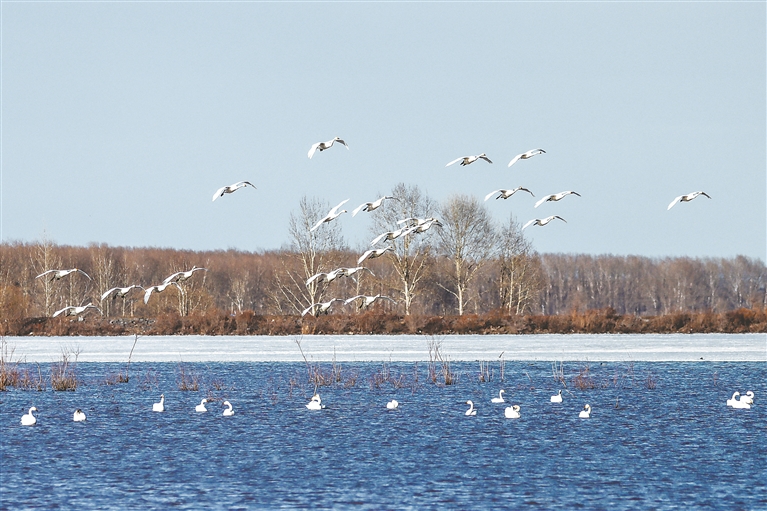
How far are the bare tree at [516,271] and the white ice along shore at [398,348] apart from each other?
97.5ft

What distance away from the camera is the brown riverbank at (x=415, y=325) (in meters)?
46.0

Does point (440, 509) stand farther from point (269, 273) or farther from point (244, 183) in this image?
point (269, 273)

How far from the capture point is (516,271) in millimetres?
73875

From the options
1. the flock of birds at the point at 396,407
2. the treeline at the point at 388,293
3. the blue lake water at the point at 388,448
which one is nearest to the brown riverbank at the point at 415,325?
the treeline at the point at 388,293

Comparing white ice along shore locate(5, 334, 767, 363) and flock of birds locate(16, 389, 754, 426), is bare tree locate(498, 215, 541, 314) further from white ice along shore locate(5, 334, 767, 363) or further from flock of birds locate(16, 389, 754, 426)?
flock of birds locate(16, 389, 754, 426)

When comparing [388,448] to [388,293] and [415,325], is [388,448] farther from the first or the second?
[388,293]

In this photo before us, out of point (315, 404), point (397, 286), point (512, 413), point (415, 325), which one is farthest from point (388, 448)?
point (397, 286)

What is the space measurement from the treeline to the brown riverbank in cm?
6

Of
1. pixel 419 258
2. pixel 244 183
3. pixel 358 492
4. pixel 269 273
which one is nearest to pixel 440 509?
pixel 358 492

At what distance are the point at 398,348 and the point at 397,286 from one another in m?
32.5

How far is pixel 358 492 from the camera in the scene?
13023 millimetres

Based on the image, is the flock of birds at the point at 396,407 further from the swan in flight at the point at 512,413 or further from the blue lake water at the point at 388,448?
the blue lake water at the point at 388,448

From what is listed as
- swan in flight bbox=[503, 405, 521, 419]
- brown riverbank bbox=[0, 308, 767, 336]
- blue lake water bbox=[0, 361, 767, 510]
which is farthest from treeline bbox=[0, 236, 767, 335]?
swan in flight bbox=[503, 405, 521, 419]

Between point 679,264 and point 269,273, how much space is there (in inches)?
1964
